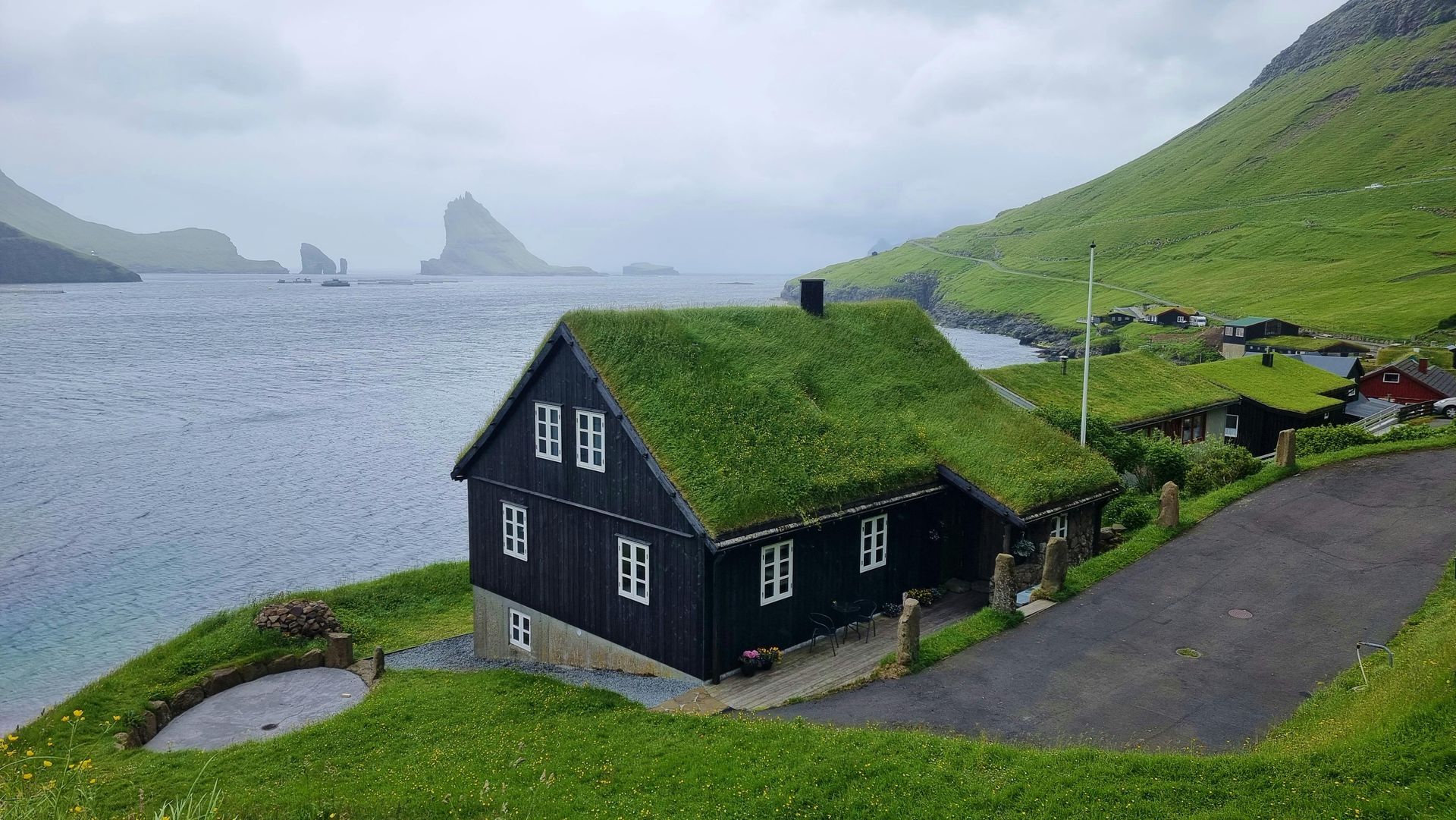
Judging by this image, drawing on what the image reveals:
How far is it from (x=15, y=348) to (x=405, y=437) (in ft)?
292

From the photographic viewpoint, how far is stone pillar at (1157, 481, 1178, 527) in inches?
1074

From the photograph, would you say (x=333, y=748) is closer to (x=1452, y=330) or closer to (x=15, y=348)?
(x=1452, y=330)

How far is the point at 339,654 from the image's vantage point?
29.8 metres

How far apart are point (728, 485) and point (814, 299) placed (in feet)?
34.6

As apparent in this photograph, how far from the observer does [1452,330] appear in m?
98.3

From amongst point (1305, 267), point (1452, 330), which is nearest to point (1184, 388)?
point (1452, 330)

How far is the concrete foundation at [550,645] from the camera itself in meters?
22.9

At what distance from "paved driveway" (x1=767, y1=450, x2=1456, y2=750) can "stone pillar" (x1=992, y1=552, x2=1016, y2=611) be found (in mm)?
731

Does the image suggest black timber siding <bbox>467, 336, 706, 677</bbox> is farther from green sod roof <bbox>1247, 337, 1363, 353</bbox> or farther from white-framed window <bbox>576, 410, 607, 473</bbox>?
green sod roof <bbox>1247, 337, 1363, 353</bbox>

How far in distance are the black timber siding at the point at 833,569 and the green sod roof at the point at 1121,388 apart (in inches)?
522

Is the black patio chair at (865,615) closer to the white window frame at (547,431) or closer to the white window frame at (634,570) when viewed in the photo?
the white window frame at (634,570)

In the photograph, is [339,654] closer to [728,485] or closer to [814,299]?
[728,485]

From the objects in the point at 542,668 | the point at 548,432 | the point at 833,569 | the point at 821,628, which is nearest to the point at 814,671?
the point at 821,628

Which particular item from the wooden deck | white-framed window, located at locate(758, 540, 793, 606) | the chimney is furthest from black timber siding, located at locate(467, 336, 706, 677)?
the chimney
